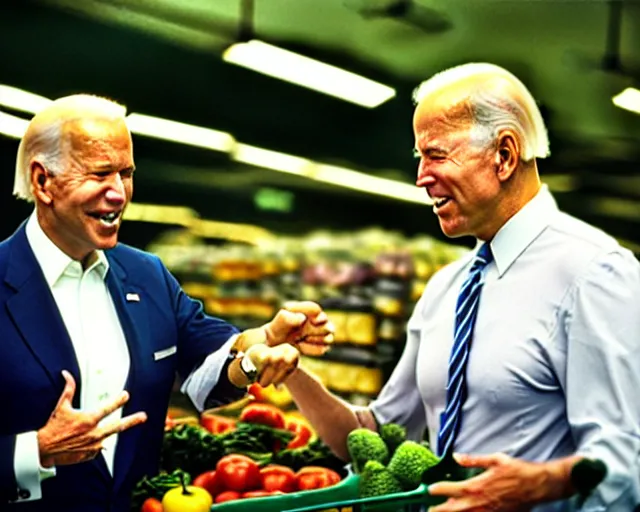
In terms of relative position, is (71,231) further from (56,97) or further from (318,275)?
(318,275)

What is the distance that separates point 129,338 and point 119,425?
0.65ft

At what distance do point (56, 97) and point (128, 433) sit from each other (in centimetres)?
73

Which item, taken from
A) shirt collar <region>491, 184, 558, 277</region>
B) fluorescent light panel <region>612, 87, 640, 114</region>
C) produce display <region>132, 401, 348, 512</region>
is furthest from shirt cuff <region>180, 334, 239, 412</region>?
fluorescent light panel <region>612, 87, 640, 114</region>

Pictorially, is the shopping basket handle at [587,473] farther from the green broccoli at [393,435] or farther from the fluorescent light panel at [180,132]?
the fluorescent light panel at [180,132]

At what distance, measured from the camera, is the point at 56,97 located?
7.23ft

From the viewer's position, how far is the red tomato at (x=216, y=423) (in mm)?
2506

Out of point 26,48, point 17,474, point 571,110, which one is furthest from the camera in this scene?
point 571,110

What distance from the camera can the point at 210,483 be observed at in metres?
2.36

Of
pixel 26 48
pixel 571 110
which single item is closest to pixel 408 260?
pixel 571 110

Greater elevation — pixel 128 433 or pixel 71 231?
pixel 71 231

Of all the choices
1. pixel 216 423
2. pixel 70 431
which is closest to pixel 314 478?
pixel 216 423

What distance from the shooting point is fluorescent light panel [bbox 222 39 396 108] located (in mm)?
2596

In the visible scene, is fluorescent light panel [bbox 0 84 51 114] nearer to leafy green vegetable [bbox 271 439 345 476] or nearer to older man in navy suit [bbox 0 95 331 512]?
older man in navy suit [bbox 0 95 331 512]

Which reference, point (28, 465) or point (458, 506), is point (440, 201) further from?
point (28, 465)
